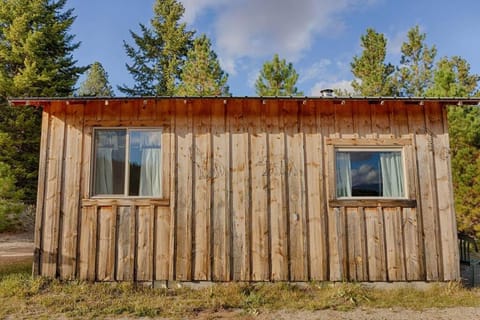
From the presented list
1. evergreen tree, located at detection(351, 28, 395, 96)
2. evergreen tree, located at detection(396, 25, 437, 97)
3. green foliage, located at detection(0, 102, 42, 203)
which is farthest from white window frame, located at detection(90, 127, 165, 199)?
evergreen tree, located at detection(396, 25, 437, 97)

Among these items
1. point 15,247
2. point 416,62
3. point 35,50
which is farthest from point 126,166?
point 416,62

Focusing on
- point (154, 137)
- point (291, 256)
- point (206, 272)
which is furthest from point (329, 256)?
point (154, 137)

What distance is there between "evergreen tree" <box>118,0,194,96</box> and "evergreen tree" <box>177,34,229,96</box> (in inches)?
192

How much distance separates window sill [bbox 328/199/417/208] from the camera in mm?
5422

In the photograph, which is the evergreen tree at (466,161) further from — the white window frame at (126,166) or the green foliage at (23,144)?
the green foliage at (23,144)

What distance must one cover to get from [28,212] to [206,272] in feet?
41.4

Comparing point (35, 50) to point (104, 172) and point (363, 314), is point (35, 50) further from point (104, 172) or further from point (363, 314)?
point (363, 314)

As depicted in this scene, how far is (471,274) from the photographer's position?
22.6 ft

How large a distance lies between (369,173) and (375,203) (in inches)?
20.1

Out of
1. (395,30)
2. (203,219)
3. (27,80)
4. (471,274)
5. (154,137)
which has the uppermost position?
(395,30)

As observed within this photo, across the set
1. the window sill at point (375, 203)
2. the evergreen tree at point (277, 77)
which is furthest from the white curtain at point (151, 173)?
the evergreen tree at point (277, 77)

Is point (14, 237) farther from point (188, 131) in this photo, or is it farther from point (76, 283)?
point (188, 131)

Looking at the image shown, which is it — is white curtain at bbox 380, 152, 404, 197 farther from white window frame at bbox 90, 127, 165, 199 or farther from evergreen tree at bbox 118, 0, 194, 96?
evergreen tree at bbox 118, 0, 194, 96

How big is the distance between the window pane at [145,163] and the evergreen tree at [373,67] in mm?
13436
